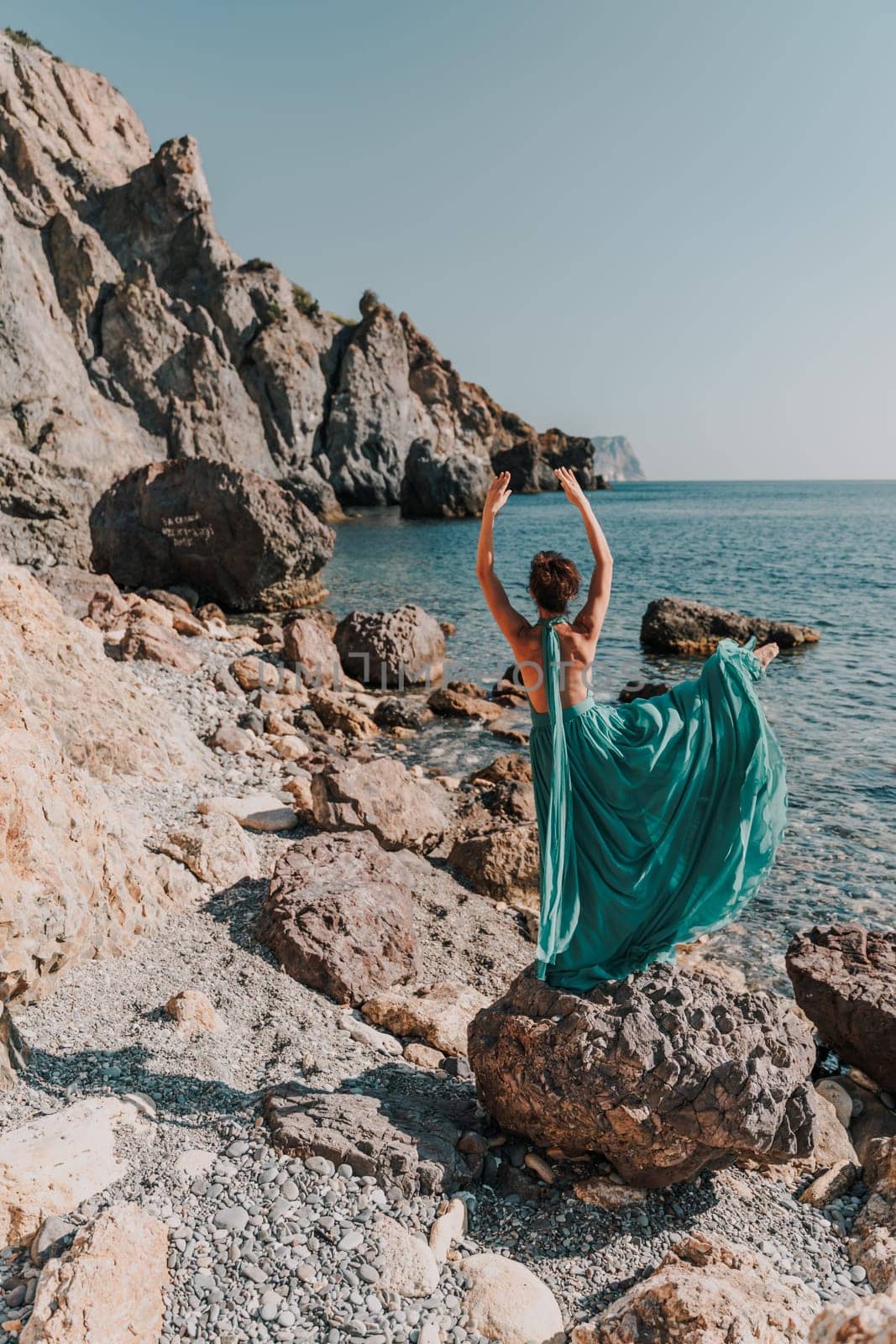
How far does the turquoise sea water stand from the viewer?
8.32 metres

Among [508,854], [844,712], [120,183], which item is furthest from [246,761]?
[120,183]

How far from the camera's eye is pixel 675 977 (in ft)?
13.0

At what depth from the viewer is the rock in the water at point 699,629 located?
759 inches

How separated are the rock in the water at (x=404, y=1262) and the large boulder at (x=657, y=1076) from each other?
29.9 inches

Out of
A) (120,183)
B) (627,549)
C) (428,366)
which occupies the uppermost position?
(120,183)

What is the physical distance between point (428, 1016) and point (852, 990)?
8.74 ft

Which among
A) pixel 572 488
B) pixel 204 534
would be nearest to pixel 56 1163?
pixel 572 488

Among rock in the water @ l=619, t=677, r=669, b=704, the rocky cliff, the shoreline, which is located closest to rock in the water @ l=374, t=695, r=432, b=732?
rock in the water @ l=619, t=677, r=669, b=704

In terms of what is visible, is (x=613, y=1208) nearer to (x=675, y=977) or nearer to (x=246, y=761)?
(x=675, y=977)

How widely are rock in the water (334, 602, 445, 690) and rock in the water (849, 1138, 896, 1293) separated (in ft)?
38.0

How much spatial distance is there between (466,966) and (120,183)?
6405 centimetres

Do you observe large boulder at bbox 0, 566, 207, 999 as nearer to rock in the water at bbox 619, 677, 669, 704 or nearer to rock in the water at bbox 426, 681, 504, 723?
rock in the water at bbox 426, 681, 504, 723

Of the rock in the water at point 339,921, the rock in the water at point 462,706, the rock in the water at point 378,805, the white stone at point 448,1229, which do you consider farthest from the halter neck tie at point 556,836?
the rock in the water at point 462,706

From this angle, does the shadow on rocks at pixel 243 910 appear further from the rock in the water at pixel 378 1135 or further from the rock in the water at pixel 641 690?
the rock in the water at pixel 641 690
